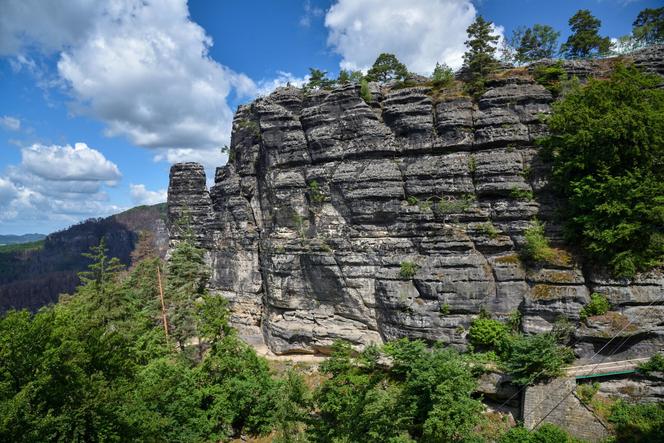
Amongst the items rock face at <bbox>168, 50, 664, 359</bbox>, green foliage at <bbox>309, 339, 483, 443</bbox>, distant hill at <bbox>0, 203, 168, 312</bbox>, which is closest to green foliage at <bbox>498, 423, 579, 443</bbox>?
green foliage at <bbox>309, 339, 483, 443</bbox>

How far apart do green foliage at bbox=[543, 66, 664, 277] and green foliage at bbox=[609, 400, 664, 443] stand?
20.1ft

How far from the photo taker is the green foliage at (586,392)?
16.4 m

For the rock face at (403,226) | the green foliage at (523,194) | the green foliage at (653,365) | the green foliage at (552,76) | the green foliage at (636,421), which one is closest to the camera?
the green foliage at (636,421)

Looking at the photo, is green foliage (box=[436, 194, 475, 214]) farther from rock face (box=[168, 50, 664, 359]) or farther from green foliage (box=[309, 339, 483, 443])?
green foliage (box=[309, 339, 483, 443])

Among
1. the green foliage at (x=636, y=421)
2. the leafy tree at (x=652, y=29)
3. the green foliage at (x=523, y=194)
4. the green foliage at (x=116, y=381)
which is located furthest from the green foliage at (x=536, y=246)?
the leafy tree at (x=652, y=29)

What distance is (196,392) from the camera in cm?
1892

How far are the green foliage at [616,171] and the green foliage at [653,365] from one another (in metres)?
3.87

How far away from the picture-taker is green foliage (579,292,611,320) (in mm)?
17891

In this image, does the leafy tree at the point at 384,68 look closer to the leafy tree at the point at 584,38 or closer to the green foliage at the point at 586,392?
the leafy tree at the point at 584,38

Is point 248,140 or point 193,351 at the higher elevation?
point 248,140

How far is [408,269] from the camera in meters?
22.3

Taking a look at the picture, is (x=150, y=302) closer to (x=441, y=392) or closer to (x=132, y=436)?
(x=132, y=436)

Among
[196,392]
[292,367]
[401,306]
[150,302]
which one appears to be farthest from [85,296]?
[401,306]

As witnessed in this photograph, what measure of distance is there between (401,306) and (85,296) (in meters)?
22.6
